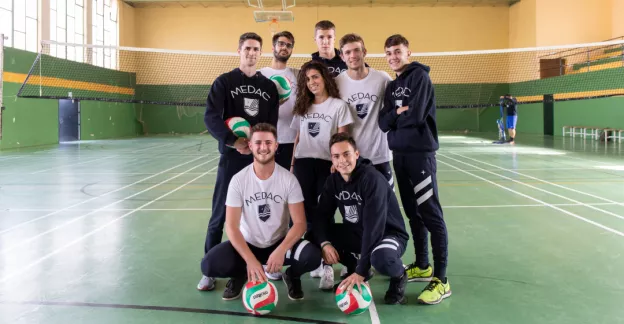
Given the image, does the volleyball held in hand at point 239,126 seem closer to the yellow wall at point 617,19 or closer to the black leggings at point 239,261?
the black leggings at point 239,261

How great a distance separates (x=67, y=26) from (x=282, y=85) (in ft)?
63.7

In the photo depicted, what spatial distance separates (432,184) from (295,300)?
125 cm

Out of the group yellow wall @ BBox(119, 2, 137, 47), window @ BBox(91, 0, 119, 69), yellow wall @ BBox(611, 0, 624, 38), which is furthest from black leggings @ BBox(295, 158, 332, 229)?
yellow wall @ BBox(119, 2, 137, 47)

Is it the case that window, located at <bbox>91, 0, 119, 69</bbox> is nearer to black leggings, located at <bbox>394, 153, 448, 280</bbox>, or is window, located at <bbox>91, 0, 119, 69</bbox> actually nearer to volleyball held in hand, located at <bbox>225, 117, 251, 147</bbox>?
volleyball held in hand, located at <bbox>225, 117, 251, 147</bbox>

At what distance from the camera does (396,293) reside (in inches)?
132

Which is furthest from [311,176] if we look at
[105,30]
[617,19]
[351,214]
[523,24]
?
[523,24]

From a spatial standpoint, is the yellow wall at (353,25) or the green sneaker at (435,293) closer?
the green sneaker at (435,293)

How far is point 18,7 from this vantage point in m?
16.7

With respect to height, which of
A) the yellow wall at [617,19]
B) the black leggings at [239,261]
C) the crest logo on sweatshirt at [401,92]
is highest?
the yellow wall at [617,19]

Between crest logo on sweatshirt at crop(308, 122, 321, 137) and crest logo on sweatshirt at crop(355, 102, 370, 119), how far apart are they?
0.34 metres

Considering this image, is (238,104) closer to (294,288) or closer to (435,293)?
(294,288)

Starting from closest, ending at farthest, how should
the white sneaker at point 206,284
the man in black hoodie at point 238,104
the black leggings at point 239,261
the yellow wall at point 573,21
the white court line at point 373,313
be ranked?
the white court line at point 373,313, the black leggings at point 239,261, the white sneaker at point 206,284, the man in black hoodie at point 238,104, the yellow wall at point 573,21

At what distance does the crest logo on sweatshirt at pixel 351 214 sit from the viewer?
3.50 metres

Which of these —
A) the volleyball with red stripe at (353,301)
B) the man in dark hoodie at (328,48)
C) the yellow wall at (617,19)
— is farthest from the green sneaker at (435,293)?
the yellow wall at (617,19)
